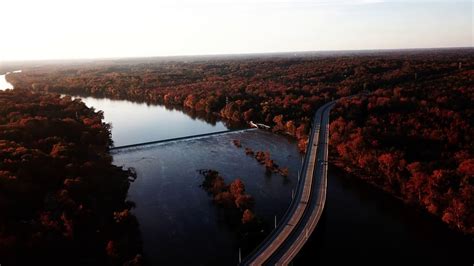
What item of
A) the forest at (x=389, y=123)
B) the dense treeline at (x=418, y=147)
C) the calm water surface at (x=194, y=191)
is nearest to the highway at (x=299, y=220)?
the calm water surface at (x=194, y=191)

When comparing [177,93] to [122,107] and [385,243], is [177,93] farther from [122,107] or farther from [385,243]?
[385,243]

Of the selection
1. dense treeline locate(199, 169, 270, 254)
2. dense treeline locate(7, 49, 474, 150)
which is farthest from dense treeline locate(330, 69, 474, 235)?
dense treeline locate(199, 169, 270, 254)

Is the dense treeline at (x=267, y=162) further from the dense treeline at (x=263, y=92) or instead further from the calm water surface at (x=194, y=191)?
the dense treeline at (x=263, y=92)

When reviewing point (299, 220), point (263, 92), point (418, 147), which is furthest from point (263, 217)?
point (263, 92)

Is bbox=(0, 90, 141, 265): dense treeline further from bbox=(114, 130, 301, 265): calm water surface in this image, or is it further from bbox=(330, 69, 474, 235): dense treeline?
bbox=(330, 69, 474, 235): dense treeline

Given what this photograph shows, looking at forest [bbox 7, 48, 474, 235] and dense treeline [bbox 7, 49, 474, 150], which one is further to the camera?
dense treeline [bbox 7, 49, 474, 150]
